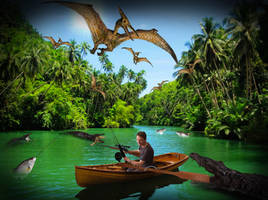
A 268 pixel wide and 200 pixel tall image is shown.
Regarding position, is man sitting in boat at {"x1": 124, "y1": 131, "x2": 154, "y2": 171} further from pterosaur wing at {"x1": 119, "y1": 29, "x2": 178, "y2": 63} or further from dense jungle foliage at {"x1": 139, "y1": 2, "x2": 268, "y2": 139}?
dense jungle foliage at {"x1": 139, "y1": 2, "x2": 268, "y2": 139}

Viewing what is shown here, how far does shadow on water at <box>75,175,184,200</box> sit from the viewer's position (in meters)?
3.59

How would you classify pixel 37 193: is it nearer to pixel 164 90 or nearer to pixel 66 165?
pixel 66 165

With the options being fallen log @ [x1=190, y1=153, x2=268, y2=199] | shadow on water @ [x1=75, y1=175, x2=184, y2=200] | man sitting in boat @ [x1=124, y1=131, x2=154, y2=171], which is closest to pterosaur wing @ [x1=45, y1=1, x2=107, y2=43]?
man sitting in boat @ [x1=124, y1=131, x2=154, y2=171]

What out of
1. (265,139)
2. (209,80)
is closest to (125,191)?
(265,139)

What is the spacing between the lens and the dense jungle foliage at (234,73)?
9262 mm

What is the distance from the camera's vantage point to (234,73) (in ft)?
57.7

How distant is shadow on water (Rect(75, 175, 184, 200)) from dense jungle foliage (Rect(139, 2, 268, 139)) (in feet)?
12.8

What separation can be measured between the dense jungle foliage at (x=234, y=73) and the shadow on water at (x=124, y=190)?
3916 mm

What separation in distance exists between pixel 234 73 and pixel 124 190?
54.7ft

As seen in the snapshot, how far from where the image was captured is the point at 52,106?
2000 centimetres

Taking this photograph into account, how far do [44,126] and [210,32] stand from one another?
17242mm

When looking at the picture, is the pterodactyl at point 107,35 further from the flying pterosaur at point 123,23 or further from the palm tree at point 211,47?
the palm tree at point 211,47

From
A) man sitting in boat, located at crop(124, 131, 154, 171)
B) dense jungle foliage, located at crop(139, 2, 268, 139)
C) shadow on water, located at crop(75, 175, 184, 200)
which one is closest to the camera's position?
shadow on water, located at crop(75, 175, 184, 200)

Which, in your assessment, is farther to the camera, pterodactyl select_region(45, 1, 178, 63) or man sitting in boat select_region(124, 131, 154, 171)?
man sitting in boat select_region(124, 131, 154, 171)
